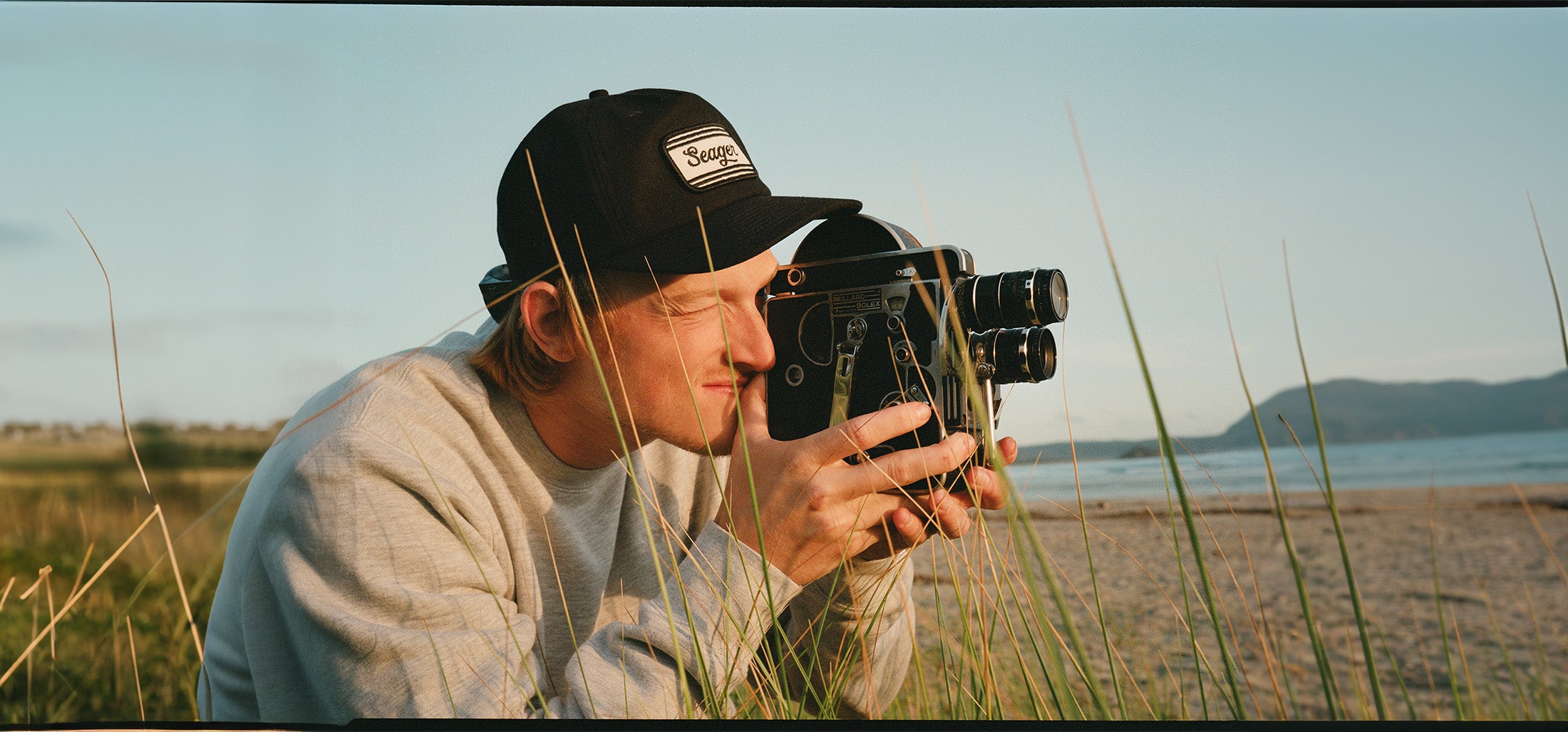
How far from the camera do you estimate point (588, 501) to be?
1354 mm

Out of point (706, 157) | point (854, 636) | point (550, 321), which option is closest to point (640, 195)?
point (706, 157)

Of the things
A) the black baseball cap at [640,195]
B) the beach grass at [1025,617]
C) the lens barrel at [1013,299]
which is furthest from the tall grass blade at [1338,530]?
the black baseball cap at [640,195]

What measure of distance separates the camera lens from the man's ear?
1.79 ft

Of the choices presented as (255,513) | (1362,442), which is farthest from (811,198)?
(1362,442)

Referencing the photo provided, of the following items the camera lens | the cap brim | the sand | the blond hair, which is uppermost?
the cap brim

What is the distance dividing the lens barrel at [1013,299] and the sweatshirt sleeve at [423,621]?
1.32ft

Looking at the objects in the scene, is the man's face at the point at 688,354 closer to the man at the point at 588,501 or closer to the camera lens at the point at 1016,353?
the man at the point at 588,501

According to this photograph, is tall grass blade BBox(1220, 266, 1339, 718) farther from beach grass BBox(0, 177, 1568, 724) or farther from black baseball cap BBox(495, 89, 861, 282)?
black baseball cap BBox(495, 89, 861, 282)

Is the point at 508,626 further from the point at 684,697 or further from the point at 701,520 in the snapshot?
the point at 701,520

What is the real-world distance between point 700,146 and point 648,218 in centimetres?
14

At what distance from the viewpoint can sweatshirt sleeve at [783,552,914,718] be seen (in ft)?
3.75

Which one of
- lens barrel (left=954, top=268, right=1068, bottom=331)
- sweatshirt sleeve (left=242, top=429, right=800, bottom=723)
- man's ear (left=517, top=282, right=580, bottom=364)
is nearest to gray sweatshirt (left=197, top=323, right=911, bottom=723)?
sweatshirt sleeve (left=242, top=429, right=800, bottom=723)

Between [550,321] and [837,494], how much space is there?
1.63 ft

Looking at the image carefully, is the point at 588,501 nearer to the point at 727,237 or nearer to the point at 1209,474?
the point at 727,237
